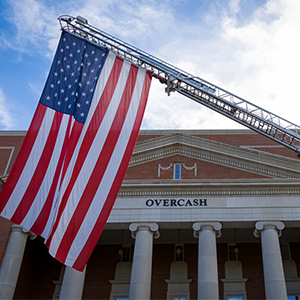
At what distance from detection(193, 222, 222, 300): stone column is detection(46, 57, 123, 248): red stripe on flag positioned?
8.72 m

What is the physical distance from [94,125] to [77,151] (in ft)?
4.19

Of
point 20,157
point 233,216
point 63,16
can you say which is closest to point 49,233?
point 20,157

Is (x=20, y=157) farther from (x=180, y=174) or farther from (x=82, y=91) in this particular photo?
(x=180, y=174)

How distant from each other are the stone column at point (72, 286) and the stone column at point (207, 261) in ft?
19.7

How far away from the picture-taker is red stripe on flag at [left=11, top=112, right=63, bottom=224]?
45.9 feet

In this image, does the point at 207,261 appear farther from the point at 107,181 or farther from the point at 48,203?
the point at 48,203

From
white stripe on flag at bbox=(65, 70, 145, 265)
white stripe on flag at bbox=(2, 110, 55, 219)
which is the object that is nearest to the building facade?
white stripe on flag at bbox=(65, 70, 145, 265)

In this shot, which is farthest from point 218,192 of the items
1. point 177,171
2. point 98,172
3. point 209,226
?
point 98,172

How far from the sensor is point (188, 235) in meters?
24.2

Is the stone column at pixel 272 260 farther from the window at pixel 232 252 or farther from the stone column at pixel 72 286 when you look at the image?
the stone column at pixel 72 286

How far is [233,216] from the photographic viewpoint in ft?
68.7

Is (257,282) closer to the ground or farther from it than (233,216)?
closer to the ground

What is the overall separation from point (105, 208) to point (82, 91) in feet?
17.1

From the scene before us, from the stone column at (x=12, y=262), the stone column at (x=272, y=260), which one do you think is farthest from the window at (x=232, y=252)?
the stone column at (x=12, y=262)
